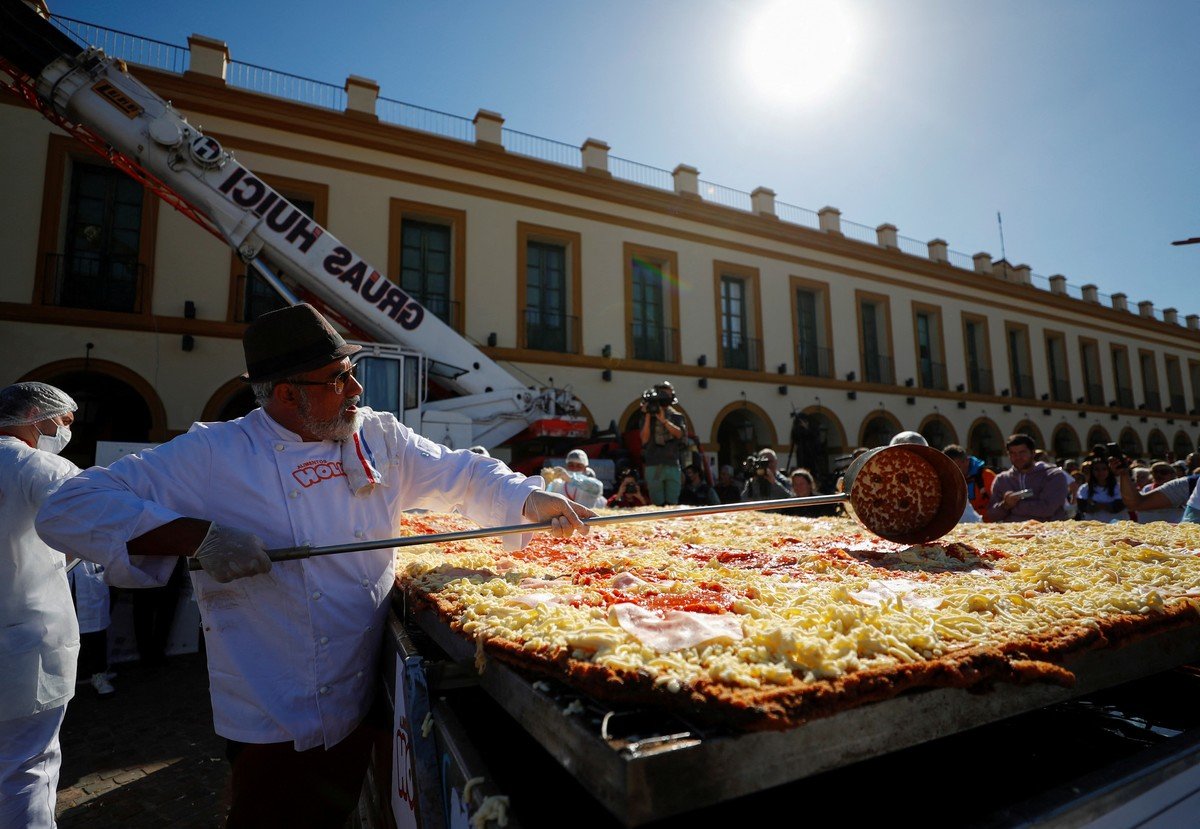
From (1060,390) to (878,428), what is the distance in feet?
37.1

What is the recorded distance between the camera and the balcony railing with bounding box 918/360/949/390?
2288 centimetres

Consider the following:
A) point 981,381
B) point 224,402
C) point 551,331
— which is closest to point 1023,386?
point 981,381

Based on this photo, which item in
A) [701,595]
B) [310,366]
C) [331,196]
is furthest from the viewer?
[331,196]

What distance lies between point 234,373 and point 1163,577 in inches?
566

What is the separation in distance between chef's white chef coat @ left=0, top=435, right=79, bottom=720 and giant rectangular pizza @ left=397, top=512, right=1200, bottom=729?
1609mm

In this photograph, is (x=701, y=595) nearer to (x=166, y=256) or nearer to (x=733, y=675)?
(x=733, y=675)

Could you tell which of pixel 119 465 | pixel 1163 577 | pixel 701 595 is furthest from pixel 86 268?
pixel 1163 577

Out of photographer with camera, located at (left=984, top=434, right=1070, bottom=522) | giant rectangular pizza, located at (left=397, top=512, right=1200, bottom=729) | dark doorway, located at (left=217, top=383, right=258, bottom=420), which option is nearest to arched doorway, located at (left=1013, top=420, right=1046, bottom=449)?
photographer with camera, located at (left=984, top=434, right=1070, bottom=522)

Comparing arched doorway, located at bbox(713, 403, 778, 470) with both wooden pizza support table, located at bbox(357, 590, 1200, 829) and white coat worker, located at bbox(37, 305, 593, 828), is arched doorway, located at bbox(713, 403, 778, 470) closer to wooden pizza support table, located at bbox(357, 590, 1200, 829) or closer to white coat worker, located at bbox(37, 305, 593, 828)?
white coat worker, located at bbox(37, 305, 593, 828)

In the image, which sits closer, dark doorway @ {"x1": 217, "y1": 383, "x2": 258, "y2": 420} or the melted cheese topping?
the melted cheese topping

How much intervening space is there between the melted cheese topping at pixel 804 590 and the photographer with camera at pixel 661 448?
19.0 feet

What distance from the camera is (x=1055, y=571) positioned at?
1955 mm

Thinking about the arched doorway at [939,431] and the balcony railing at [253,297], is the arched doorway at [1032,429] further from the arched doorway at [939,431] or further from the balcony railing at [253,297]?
the balcony railing at [253,297]

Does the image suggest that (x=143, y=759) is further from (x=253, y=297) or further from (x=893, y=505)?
(x=253, y=297)
